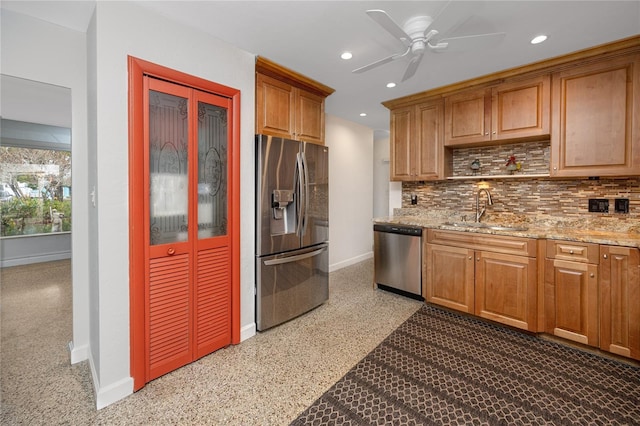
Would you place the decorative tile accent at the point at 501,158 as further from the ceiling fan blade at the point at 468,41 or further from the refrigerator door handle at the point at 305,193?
the refrigerator door handle at the point at 305,193

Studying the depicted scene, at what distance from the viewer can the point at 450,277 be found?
9.87ft

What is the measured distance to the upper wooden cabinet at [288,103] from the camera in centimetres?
262

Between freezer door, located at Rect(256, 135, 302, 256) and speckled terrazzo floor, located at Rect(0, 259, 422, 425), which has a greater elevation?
freezer door, located at Rect(256, 135, 302, 256)

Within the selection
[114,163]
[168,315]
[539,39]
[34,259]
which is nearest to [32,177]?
[34,259]

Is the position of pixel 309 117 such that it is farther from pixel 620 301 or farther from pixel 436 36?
pixel 620 301

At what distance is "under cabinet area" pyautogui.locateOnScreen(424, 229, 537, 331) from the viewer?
2.53m

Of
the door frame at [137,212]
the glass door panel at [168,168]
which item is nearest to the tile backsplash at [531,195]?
the glass door panel at [168,168]

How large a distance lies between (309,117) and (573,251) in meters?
2.73

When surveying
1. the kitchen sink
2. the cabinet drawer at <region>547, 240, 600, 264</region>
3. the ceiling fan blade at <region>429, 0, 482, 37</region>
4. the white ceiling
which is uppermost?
the white ceiling

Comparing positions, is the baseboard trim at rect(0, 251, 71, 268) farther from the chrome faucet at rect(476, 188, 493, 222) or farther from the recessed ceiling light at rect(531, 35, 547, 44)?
the recessed ceiling light at rect(531, 35, 547, 44)

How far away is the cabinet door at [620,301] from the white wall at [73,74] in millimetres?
4078

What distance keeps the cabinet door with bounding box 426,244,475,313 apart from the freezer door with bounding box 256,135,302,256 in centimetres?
154

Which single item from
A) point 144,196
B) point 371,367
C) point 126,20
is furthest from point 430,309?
point 126,20

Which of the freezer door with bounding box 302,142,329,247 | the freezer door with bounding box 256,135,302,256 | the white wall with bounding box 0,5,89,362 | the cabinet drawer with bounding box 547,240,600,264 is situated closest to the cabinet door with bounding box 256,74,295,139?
the freezer door with bounding box 256,135,302,256
